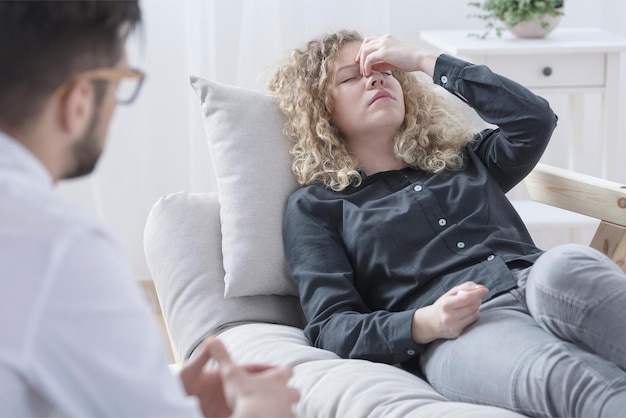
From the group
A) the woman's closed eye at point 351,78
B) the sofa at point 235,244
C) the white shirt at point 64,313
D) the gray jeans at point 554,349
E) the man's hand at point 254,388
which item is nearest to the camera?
the white shirt at point 64,313

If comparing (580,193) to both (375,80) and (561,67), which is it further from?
(561,67)

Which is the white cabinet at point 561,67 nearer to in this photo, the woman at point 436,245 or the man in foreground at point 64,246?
the woman at point 436,245

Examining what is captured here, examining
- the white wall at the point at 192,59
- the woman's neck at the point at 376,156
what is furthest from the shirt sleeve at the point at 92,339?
the white wall at the point at 192,59

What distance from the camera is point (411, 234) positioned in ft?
5.46

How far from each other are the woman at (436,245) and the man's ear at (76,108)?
2.55ft

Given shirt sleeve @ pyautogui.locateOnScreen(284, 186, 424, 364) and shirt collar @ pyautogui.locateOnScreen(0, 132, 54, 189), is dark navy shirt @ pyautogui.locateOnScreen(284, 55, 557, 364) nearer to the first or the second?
shirt sleeve @ pyautogui.locateOnScreen(284, 186, 424, 364)

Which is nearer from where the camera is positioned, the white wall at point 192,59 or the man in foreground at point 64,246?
the man in foreground at point 64,246

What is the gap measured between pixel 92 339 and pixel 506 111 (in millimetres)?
1180

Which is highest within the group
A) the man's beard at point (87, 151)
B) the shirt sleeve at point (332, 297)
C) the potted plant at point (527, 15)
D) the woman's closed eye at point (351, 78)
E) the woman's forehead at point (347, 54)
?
the man's beard at point (87, 151)

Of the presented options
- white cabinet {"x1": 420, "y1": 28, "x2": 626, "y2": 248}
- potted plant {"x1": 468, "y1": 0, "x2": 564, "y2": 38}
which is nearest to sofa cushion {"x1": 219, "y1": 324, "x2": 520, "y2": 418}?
white cabinet {"x1": 420, "y1": 28, "x2": 626, "y2": 248}

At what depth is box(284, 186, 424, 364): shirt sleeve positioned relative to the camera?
59.6 inches

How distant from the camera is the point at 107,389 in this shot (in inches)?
28.4

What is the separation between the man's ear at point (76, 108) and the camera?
773mm

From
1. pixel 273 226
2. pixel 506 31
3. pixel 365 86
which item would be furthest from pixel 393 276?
pixel 506 31
